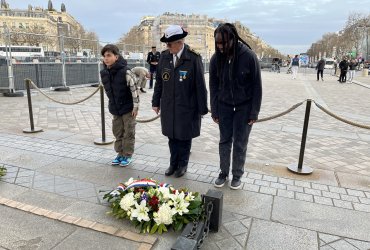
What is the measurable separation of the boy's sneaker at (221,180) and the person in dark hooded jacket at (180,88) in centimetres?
61

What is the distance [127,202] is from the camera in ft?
10.6

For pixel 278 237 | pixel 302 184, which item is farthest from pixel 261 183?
pixel 278 237

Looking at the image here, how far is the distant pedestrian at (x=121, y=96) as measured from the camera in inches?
172

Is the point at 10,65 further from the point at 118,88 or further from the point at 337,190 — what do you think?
the point at 337,190

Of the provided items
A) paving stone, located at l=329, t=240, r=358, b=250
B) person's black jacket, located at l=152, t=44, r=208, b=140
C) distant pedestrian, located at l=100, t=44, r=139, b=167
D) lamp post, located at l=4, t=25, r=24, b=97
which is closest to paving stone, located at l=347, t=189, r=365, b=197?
paving stone, located at l=329, t=240, r=358, b=250

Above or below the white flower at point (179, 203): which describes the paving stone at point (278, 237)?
below

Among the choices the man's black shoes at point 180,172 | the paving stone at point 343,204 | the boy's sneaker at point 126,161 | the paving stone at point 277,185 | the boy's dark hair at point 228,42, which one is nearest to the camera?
the boy's dark hair at point 228,42

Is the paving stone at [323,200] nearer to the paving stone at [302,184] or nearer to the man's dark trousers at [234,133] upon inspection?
the paving stone at [302,184]

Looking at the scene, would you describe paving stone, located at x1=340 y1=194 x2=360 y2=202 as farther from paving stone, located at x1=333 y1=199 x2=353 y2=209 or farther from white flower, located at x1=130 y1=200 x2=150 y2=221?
white flower, located at x1=130 y1=200 x2=150 y2=221

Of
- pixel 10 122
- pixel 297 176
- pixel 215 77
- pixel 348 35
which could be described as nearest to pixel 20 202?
pixel 215 77

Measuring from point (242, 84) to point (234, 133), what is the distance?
60 centimetres

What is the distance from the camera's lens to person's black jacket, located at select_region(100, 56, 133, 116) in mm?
4410

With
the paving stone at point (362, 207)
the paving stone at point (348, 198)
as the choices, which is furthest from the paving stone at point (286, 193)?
the paving stone at point (362, 207)

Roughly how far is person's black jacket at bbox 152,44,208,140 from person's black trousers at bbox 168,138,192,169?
17 centimetres
